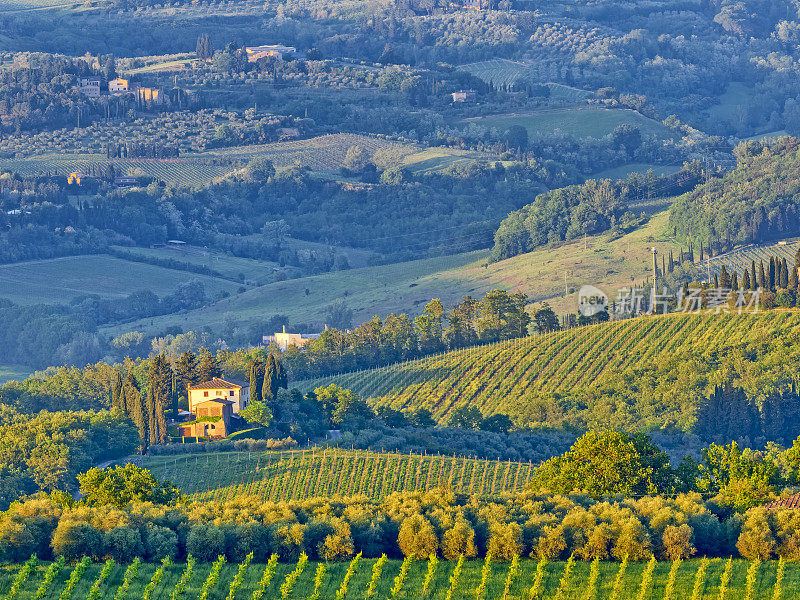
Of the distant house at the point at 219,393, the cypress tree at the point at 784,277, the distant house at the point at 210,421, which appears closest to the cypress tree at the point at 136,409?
the distant house at the point at 210,421

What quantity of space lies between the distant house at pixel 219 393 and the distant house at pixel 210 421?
1.60 ft

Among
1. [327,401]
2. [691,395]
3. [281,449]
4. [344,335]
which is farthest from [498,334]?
[281,449]

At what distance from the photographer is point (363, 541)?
2042 inches

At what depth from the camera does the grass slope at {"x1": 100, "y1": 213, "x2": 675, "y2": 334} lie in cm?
14738

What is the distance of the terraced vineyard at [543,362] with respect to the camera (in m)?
102

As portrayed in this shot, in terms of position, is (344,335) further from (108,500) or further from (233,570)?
(233,570)

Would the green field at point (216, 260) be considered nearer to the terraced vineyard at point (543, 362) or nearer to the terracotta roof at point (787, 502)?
the terraced vineyard at point (543, 362)

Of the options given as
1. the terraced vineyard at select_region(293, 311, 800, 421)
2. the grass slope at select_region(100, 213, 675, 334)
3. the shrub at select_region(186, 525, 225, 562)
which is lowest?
the grass slope at select_region(100, 213, 675, 334)

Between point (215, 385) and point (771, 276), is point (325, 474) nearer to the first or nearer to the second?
point (215, 385)

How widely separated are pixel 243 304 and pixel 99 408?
238 ft

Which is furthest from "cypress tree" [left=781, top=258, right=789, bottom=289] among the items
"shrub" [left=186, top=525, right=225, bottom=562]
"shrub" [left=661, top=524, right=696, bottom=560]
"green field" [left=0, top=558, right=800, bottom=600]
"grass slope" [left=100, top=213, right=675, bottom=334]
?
"shrub" [left=186, top=525, right=225, bottom=562]

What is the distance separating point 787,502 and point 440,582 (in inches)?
483

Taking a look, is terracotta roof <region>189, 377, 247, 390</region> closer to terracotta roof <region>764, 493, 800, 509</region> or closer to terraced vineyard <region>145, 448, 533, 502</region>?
terraced vineyard <region>145, 448, 533, 502</region>

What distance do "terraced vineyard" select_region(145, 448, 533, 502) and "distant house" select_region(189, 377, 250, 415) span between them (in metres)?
8.89
